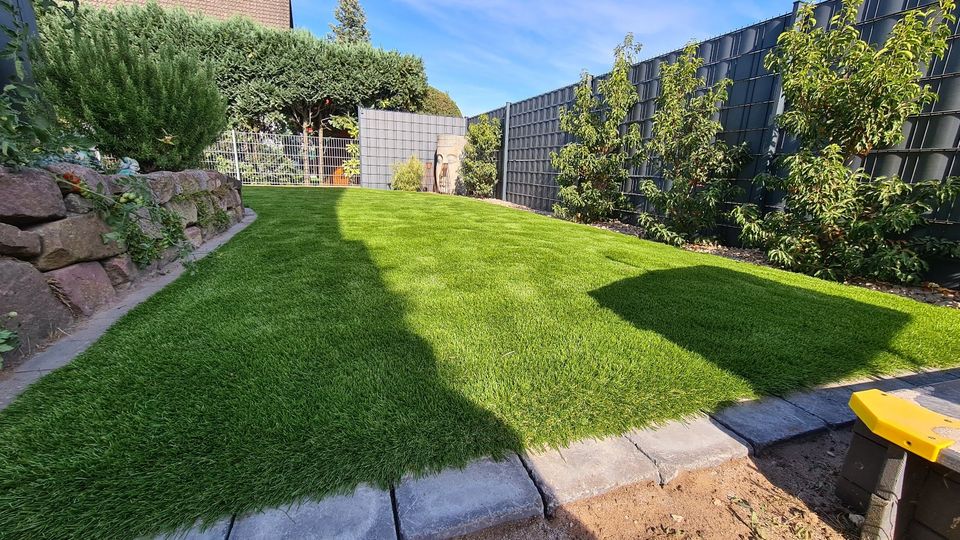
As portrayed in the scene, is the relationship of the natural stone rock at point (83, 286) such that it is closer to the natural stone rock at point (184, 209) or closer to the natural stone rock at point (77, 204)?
the natural stone rock at point (77, 204)

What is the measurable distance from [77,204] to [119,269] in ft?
1.38

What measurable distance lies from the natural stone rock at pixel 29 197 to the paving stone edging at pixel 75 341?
49 centimetres

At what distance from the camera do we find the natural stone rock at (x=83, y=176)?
1.79 meters

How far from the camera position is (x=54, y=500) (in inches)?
34.2

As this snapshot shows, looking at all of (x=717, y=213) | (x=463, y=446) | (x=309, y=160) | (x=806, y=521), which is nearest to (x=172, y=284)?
(x=463, y=446)

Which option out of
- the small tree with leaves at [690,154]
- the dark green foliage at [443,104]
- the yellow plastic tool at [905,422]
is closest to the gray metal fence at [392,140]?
the dark green foliage at [443,104]

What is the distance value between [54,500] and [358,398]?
0.69m

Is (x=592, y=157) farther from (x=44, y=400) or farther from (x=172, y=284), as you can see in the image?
(x=44, y=400)

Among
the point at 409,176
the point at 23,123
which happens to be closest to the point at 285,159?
the point at 409,176

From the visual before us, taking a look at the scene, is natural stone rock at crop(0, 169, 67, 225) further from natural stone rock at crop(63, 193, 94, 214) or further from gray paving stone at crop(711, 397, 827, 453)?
gray paving stone at crop(711, 397, 827, 453)

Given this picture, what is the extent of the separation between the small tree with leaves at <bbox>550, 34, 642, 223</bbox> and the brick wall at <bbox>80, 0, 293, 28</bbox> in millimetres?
13116

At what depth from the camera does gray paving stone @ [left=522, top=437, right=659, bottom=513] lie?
1014 mm

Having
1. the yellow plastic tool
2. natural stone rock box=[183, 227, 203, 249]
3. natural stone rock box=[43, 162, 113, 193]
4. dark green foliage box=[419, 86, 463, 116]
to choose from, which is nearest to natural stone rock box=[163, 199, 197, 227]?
natural stone rock box=[183, 227, 203, 249]

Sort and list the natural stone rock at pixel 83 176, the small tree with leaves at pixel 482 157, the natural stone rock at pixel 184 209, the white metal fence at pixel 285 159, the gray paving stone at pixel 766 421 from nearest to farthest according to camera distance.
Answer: the gray paving stone at pixel 766 421, the natural stone rock at pixel 83 176, the natural stone rock at pixel 184 209, the small tree with leaves at pixel 482 157, the white metal fence at pixel 285 159
